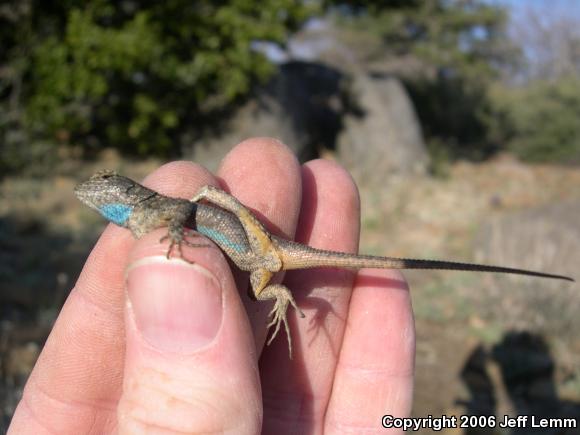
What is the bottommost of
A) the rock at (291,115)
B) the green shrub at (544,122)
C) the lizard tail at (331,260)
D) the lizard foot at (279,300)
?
the green shrub at (544,122)

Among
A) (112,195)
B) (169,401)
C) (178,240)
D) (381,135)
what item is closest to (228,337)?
(169,401)

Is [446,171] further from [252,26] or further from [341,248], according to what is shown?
[341,248]

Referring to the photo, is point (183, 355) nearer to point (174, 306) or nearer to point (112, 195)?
point (174, 306)

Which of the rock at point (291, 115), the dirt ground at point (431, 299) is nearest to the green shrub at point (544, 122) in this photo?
the dirt ground at point (431, 299)

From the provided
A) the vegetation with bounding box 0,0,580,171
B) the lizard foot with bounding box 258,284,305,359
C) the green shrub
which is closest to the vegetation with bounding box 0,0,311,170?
the vegetation with bounding box 0,0,580,171

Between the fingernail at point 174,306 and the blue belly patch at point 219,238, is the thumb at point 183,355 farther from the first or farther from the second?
the blue belly patch at point 219,238

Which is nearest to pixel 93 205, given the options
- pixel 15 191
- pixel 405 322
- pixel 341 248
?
pixel 341 248
